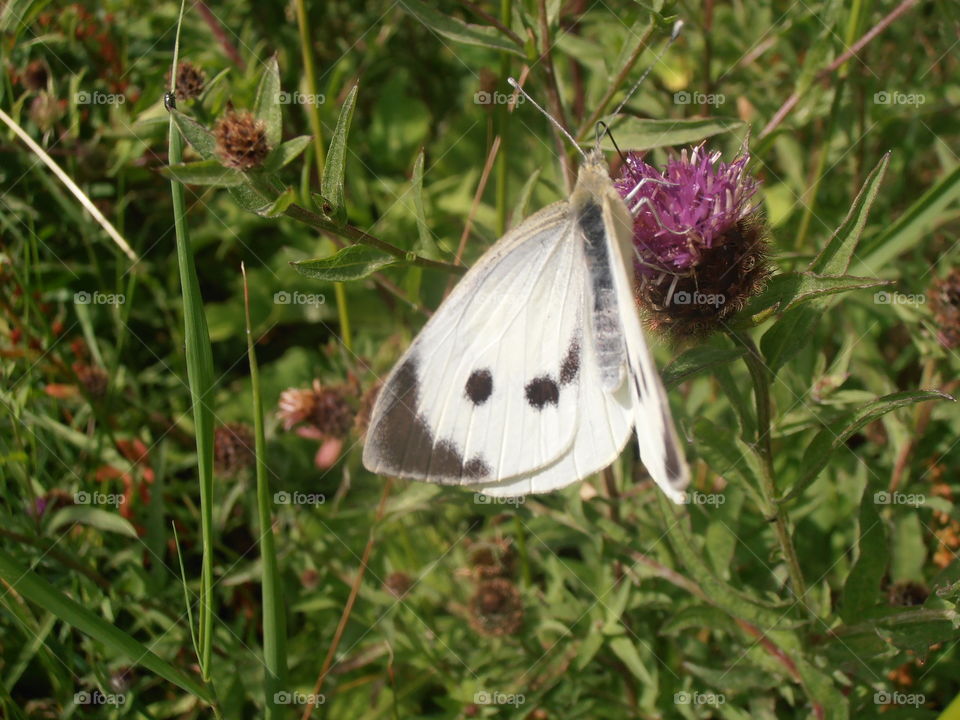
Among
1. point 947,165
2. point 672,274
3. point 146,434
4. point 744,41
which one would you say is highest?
point 744,41

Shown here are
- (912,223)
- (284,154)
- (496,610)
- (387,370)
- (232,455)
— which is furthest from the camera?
(387,370)

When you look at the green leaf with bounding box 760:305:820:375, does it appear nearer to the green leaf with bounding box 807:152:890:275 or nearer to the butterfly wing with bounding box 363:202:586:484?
the green leaf with bounding box 807:152:890:275

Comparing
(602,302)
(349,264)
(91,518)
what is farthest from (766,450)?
(91,518)

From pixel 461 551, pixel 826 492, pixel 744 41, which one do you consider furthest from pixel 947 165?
pixel 461 551

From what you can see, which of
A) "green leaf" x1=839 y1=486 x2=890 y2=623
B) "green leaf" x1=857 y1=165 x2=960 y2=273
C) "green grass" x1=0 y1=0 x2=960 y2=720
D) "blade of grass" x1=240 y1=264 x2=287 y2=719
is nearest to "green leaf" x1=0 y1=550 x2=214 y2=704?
"green grass" x1=0 y1=0 x2=960 y2=720

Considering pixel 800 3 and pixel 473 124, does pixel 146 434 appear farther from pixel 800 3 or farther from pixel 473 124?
pixel 800 3

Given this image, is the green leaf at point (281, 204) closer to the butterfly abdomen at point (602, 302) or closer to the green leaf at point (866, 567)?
the butterfly abdomen at point (602, 302)

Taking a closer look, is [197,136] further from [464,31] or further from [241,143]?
[464,31]
